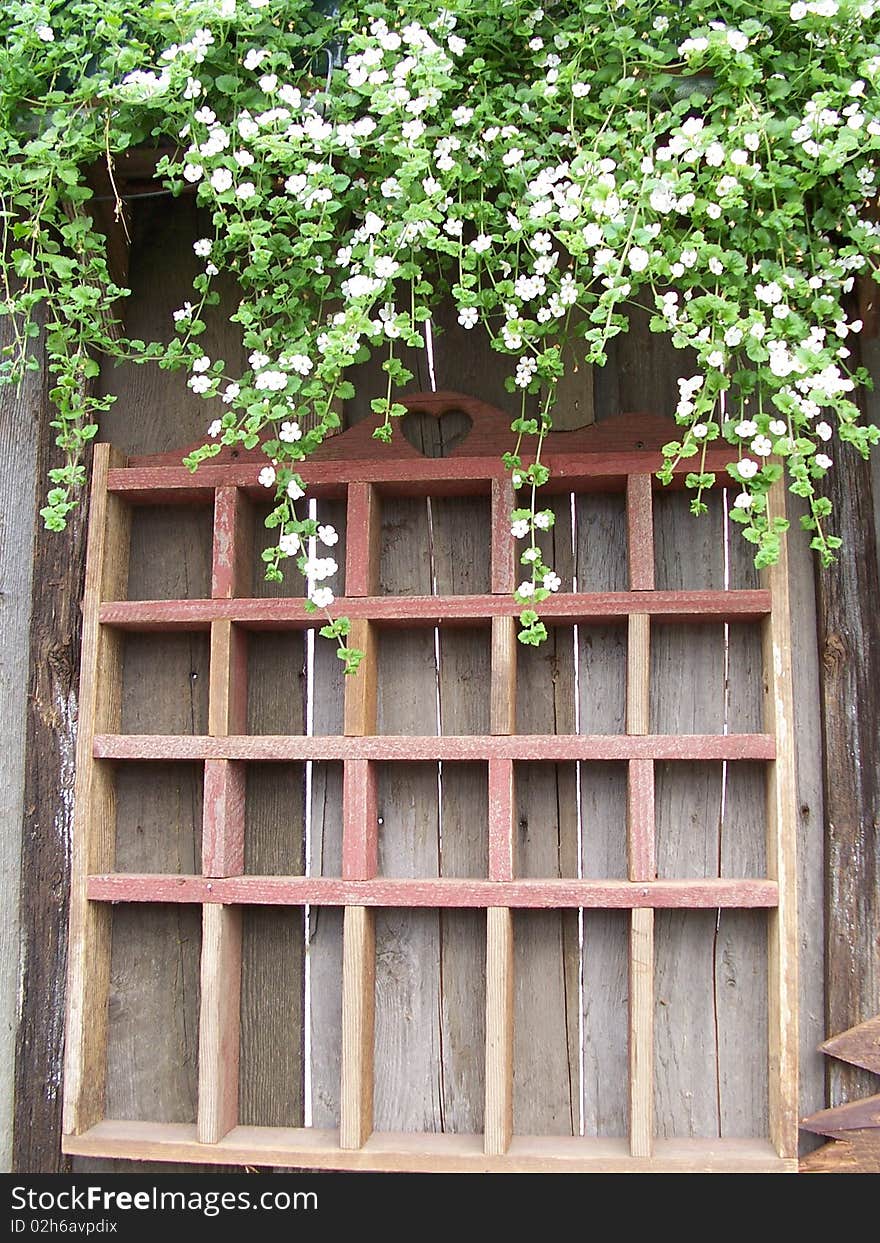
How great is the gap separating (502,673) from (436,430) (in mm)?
425

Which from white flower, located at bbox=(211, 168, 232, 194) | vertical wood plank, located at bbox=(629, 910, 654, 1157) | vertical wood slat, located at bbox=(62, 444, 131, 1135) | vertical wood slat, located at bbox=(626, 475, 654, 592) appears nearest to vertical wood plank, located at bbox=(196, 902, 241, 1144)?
vertical wood slat, located at bbox=(62, 444, 131, 1135)

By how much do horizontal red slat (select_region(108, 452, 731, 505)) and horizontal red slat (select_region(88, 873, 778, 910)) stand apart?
0.58 m

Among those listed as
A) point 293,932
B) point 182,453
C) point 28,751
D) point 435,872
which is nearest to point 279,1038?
point 293,932

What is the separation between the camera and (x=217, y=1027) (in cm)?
152

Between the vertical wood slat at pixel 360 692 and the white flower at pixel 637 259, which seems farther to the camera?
the vertical wood slat at pixel 360 692

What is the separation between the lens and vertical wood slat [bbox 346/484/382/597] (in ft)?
5.14

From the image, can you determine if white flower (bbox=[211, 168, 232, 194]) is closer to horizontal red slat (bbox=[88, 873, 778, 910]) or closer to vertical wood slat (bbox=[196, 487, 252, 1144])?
vertical wood slat (bbox=[196, 487, 252, 1144])

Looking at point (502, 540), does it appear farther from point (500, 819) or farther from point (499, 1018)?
point (499, 1018)

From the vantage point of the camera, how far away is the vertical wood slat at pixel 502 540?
5.03ft

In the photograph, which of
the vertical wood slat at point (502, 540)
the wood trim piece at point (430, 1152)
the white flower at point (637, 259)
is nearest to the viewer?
the white flower at point (637, 259)

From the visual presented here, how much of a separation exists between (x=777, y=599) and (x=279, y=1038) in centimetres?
98

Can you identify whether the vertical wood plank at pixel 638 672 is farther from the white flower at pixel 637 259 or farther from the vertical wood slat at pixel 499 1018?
the white flower at pixel 637 259

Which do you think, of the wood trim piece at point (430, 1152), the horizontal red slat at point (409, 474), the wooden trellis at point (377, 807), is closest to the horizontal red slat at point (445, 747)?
the wooden trellis at point (377, 807)

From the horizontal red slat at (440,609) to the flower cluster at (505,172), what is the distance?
0.66 ft
